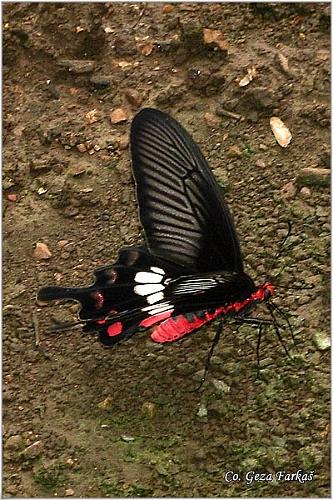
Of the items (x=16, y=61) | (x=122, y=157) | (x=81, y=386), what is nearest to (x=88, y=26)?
(x=16, y=61)

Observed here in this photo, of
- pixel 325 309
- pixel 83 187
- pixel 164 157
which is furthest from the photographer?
pixel 83 187

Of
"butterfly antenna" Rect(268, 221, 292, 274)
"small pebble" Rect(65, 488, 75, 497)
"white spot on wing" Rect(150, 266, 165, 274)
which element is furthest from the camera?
Answer: "butterfly antenna" Rect(268, 221, 292, 274)

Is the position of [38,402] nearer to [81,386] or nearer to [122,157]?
[81,386]

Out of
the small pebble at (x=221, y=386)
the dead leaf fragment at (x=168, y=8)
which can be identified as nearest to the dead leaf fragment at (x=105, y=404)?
the small pebble at (x=221, y=386)

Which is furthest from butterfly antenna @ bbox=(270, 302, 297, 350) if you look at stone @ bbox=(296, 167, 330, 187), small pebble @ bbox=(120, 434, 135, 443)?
small pebble @ bbox=(120, 434, 135, 443)

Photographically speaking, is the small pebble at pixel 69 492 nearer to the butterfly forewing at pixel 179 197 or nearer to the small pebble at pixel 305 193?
the butterfly forewing at pixel 179 197

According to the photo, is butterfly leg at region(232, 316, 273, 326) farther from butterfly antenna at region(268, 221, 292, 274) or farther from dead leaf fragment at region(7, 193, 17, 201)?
dead leaf fragment at region(7, 193, 17, 201)

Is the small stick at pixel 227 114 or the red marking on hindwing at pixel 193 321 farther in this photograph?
the small stick at pixel 227 114
